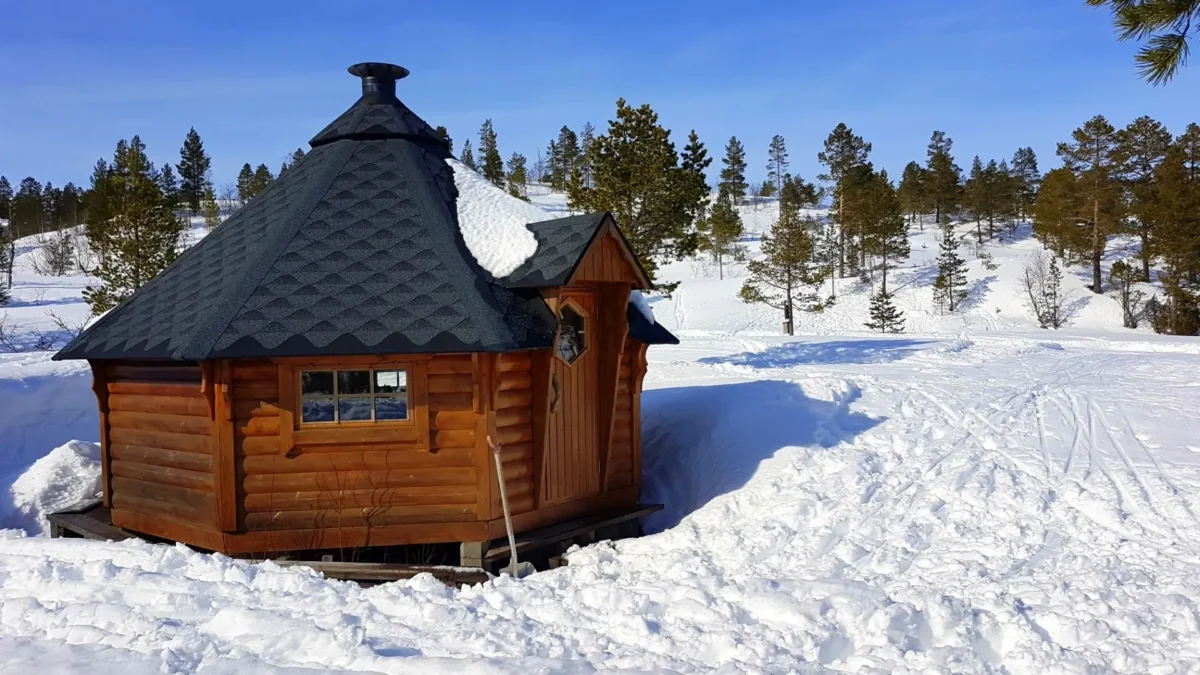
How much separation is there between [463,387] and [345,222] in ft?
7.86

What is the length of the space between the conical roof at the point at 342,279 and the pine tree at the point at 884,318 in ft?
95.8

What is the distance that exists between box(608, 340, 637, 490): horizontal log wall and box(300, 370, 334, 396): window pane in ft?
11.4

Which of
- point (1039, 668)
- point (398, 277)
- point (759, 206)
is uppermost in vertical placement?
point (759, 206)

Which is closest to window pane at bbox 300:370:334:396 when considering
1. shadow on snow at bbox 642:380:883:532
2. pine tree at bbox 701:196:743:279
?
shadow on snow at bbox 642:380:883:532

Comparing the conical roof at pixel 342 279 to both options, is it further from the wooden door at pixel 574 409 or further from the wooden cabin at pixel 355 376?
the wooden door at pixel 574 409

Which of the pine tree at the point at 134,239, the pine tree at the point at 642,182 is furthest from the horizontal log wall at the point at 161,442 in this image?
the pine tree at the point at 134,239

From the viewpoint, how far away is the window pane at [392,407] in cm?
788

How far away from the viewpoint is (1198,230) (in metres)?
33.5

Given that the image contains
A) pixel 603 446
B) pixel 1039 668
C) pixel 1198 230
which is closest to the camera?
pixel 1039 668

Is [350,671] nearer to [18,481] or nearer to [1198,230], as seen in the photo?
[18,481]

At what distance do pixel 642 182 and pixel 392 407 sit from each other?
1103 centimetres

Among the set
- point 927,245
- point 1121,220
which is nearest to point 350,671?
point 1121,220

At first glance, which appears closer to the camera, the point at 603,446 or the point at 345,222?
the point at 345,222

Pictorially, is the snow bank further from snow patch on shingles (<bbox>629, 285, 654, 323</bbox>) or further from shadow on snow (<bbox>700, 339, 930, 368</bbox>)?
shadow on snow (<bbox>700, 339, 930, 368</bbox>)
